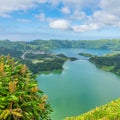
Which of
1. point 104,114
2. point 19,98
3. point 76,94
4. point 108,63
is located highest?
point 19,98

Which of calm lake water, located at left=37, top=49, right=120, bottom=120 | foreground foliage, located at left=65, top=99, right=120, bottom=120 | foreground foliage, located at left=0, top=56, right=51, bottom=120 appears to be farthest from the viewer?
calm lake water, located at left=37, top=49, right=120, bottom=120

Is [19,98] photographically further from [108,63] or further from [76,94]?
[108,63]

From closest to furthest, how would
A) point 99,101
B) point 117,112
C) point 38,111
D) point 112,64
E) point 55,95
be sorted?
point 38,111, point 117,112, point 99,101, point 55,95, point 112,64

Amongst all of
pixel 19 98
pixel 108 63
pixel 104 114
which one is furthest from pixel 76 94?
pixel 108 63

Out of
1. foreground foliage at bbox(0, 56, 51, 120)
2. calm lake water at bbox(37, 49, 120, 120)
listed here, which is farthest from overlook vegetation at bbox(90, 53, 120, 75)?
foreground foliage at bbox(0, 56, 51, 120)

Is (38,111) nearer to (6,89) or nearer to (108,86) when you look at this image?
(6,89)

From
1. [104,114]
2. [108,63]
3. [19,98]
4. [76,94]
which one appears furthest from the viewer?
[108,63]

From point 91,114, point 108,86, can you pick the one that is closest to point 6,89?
point 91,114

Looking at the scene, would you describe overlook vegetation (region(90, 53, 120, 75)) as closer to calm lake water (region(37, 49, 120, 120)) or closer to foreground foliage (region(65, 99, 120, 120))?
calm lake water (region(37, 49, 120, 120))

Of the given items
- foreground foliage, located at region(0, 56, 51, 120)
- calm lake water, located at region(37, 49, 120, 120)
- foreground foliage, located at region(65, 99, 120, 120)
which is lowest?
calm lake water, located at region(37, 49, 120, 120)
